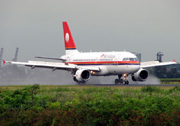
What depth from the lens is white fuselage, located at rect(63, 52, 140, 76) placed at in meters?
54.6

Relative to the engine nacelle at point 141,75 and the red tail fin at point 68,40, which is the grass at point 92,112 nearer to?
the engine nacelle at point 141,75

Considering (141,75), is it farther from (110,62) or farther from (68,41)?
(68,41)

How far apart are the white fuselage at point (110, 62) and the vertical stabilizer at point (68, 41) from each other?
416 cm

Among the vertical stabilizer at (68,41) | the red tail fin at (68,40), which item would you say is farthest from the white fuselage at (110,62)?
the red tail fin at (68,40)

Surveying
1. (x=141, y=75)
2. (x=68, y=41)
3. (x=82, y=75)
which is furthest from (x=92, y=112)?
(x=68, y=41)

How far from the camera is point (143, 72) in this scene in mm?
58375

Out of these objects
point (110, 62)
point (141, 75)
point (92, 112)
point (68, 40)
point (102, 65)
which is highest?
point (68, 40)

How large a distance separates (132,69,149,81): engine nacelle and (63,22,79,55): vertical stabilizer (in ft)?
41.2

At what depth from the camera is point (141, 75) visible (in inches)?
2297

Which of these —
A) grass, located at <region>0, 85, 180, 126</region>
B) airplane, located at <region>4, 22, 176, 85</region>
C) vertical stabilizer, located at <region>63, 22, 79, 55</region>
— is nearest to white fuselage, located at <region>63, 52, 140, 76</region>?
airplane, located at <region>4, 22, 176, 85</region>

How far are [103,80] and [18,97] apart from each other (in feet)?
134

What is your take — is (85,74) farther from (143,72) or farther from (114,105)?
(114,105)

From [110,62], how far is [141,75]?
191 inches

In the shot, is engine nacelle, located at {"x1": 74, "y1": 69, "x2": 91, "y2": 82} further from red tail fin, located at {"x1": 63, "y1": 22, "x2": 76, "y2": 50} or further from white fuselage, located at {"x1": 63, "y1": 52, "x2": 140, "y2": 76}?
red tail fin, located at {"x1": 63, "y1": 22, "x2": 76, "y2": 50}
